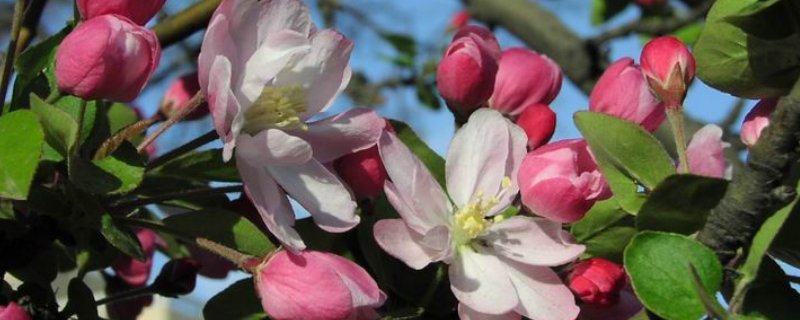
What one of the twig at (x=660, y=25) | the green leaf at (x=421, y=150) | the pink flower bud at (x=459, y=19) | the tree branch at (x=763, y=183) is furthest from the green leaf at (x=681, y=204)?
the pink flower bud at (x=459, y=19)

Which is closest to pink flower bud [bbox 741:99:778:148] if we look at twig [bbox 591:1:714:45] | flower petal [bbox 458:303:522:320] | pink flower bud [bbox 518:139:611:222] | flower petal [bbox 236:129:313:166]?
pink flower bud [bbox 518:139:611:222]

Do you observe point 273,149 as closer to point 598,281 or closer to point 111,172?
point 111,172

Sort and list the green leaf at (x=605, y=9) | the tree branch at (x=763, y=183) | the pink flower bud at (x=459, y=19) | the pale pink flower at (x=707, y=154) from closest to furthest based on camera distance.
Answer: the tree branch at (x=763, y=183)
the pale pink flower at (x=707, y=154)
the green leaf at (x=605, y=9)
the pink flower bud at (x=459, y=19)

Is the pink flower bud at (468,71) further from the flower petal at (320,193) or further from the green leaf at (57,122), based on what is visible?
the green leaf at (57,122)

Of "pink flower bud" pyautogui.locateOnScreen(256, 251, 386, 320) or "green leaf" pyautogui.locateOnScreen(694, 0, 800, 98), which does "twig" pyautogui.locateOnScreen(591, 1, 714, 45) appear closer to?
"green leaf" pyautogui.locateOnScreen(694, 0, 800, 98)

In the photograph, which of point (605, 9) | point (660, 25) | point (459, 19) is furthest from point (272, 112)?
point (459, 19)

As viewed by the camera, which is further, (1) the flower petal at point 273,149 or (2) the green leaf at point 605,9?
(2) the green leaf at point 605,9
